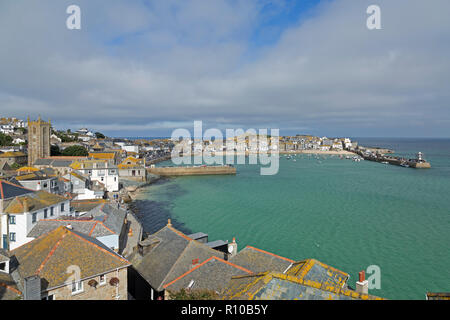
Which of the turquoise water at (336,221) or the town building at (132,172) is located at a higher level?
the town building at (132,172)

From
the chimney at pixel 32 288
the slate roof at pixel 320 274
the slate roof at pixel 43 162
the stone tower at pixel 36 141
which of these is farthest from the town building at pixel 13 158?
the slate roof at pixel 320 274

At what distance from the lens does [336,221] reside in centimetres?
3095

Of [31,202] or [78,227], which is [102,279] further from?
[31,202]

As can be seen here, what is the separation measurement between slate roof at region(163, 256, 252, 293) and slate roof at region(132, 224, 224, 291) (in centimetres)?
40

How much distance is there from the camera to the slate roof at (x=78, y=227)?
17078 millimetres

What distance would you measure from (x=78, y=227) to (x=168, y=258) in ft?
23.7

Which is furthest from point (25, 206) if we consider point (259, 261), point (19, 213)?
point (259, 261)

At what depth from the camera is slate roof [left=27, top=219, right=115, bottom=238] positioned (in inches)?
672

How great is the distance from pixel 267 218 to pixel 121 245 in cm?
1718

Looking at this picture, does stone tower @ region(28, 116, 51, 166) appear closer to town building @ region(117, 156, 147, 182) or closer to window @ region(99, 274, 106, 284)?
town building @ region(117, 156, 147, 182)

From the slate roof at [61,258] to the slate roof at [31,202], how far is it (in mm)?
6660

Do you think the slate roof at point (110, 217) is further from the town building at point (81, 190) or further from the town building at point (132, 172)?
the town building at point (132, 172)

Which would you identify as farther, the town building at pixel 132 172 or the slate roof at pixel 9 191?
the town building at pixel 132 172
